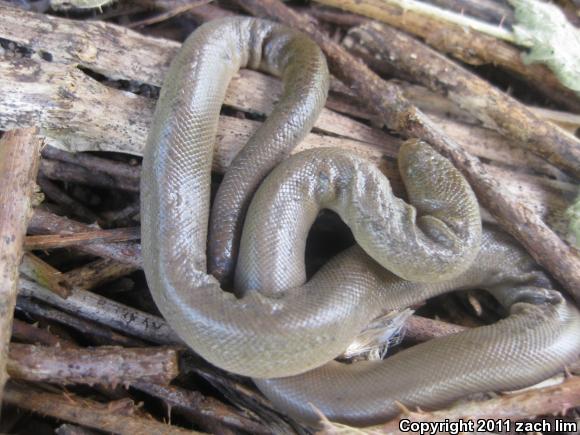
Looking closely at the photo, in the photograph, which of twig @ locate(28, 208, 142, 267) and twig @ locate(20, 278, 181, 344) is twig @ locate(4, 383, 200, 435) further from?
twig @ locate(28, 208, 142, 267)

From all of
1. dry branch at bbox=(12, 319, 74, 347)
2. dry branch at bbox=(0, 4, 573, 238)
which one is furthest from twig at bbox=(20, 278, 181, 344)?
dry branch at bbox=(0, 4, 573, 238)

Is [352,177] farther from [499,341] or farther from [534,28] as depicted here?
[534,28]

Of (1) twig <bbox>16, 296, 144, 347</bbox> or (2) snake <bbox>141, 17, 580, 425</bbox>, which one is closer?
(2) snake <bbox>141, 17, 580, 425</bbox>

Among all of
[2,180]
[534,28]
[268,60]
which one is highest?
[534,28]

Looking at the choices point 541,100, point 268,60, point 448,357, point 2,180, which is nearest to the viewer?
point 2,180

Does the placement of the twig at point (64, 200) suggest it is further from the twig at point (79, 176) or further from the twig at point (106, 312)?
the twig at point (106, 312)

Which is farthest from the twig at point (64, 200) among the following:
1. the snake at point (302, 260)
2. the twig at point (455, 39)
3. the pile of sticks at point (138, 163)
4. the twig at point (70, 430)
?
the twig at point (455, 39)

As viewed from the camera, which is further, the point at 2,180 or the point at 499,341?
the point at 499,341

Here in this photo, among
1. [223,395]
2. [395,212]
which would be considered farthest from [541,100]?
[223,395]
